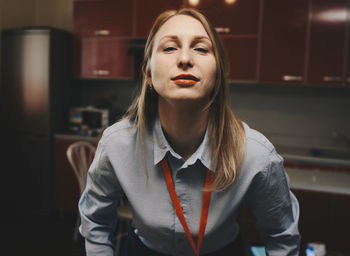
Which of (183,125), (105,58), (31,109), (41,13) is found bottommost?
(31,109)

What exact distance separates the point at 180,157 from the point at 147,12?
2969mm

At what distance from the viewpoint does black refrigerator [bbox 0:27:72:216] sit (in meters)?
3.64

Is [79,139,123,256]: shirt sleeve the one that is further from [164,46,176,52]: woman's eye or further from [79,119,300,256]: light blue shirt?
[164,46,176,52]: woman's eye

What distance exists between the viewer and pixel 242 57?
11.4 ft

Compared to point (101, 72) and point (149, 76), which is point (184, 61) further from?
point (101, 72)

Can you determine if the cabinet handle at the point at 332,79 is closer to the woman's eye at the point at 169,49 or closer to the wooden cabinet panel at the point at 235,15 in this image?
the wooden cabinet panel at the point at 235,15

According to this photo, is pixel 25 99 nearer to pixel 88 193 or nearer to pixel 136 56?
pixel 136 56

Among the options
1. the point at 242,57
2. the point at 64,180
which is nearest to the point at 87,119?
the point at 64,180

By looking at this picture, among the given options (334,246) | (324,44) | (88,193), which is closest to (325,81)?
(324,44)

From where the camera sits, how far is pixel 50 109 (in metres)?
3.65

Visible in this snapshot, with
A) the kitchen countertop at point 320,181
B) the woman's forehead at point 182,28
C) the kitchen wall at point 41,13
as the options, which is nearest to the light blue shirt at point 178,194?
the woman's forehead at point 182,28

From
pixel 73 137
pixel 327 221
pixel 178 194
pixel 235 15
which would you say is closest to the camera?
pixel 178 194

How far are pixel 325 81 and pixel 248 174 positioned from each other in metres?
2.64

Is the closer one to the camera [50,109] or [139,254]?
[139,254]
